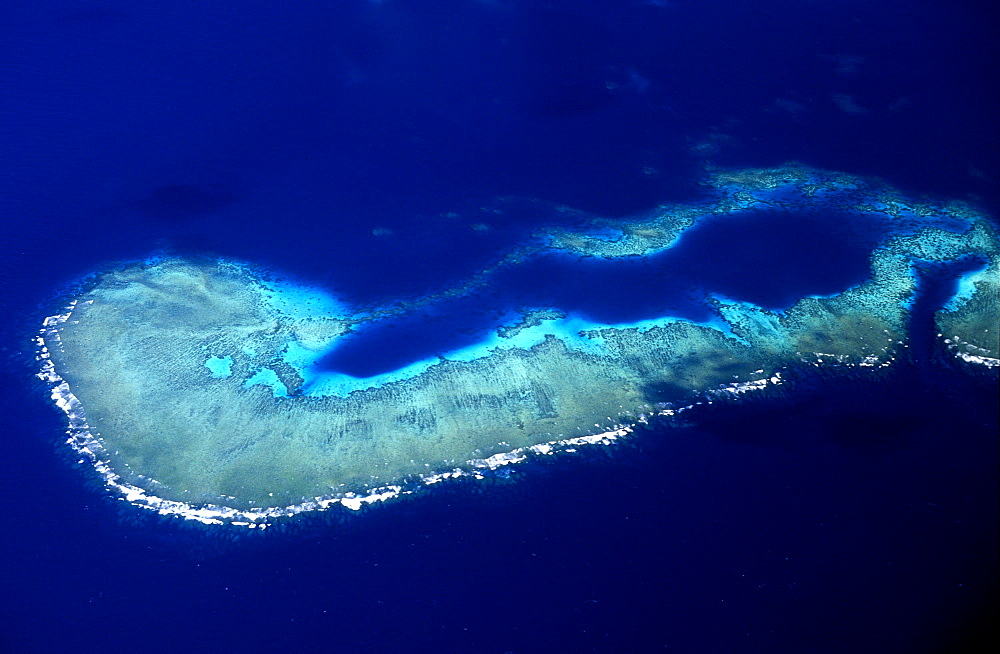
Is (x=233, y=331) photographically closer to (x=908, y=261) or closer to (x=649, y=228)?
(x=649, y=228)

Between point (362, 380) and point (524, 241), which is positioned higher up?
point (524, 241)

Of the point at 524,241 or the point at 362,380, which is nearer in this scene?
the point at 362,380

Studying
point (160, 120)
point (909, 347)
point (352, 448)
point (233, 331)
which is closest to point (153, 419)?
point (233, 331)
